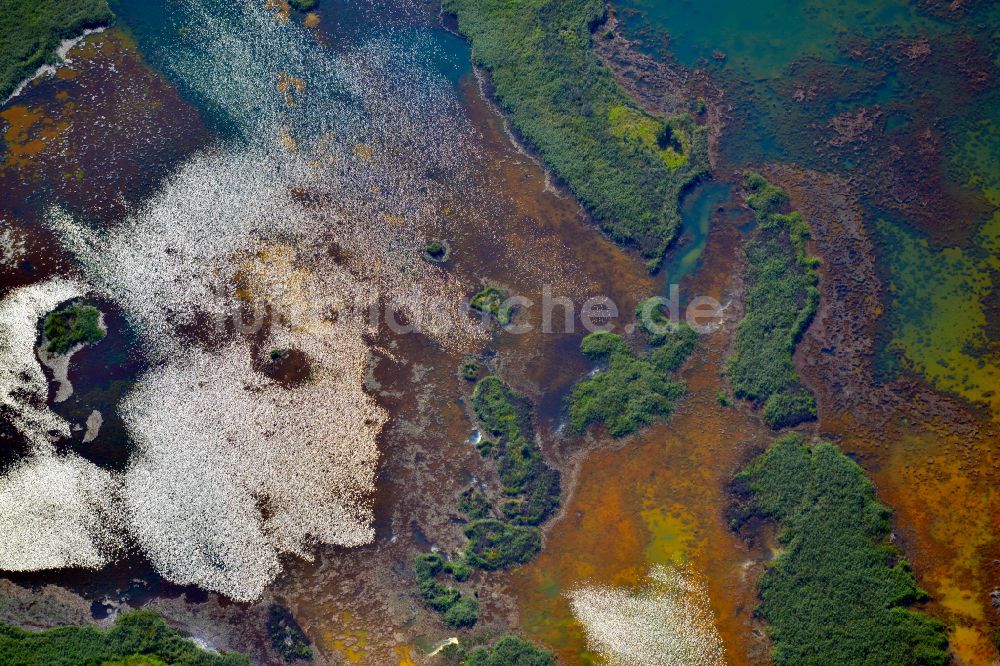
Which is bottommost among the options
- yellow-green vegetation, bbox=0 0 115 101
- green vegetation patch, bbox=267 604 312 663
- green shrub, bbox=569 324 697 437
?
green vegetation patch, bbox=267 604 312 663

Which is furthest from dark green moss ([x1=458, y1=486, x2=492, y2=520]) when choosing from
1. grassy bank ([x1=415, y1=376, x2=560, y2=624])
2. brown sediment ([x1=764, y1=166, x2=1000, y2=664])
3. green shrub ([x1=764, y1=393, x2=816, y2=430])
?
brown sediment ([x1=764, y1=166, x2=1000, y2=664])

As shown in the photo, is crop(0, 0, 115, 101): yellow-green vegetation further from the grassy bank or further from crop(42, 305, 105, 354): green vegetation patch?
the grassy bank

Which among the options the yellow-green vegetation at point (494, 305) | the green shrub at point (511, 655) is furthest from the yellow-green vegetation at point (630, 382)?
the green shrub at point (511, 655)

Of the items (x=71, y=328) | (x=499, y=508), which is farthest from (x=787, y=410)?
(x=71, y=328)

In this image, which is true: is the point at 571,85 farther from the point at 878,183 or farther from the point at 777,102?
the point at 878,183

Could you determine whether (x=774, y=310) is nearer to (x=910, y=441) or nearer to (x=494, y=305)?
(x=910, y=441)

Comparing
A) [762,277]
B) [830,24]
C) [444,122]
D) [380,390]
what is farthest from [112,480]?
[830,24]
